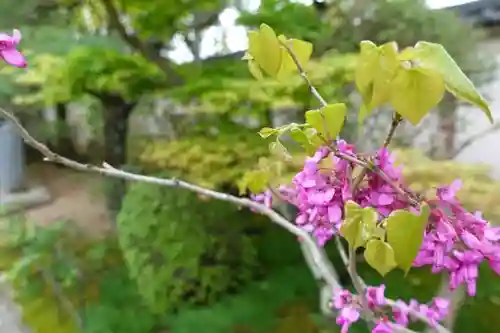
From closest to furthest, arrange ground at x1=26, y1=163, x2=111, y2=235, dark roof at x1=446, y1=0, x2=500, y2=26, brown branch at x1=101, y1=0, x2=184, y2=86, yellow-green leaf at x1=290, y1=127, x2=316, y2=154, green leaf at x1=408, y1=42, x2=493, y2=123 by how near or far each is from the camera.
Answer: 1. green leaf at x1=408, y1=42, x2=493, y2=123
2. yellow-green leaf at x1=290, y1=127, x2=316, y2=154
3. brown branch at x1=101, y1=0, x2=184, y2=86
4. dark roof at x1=446, y1=0, x2=500, y2=26
5. ground at x1=26, y1=163, x2=111, y2=235

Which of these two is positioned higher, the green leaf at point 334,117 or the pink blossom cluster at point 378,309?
the green leaf at point 334,117

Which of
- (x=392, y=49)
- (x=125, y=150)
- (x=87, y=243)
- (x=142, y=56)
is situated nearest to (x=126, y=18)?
(x=142, y=56)

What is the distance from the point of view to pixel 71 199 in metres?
2.56

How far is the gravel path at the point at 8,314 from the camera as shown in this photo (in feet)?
5.92

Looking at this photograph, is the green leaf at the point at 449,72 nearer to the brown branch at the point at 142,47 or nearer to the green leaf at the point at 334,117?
the green leaf at the point at 334,117

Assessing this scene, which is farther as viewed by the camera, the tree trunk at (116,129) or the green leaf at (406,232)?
the tree trunk at (116,129)

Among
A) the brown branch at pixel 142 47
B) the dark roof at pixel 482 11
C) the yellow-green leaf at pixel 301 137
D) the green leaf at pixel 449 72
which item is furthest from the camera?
the dark roof at pixel 482 11

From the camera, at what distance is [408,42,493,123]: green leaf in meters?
0.24

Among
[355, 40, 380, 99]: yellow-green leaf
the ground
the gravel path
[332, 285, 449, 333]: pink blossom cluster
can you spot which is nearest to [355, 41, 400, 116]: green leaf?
[355, 40, 380, 99]: yellow-green leaf

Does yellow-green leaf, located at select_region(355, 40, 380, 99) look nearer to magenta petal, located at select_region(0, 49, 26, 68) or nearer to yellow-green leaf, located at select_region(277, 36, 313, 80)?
yellow-green leaf, located at select_region(277, 36, 313, 80)

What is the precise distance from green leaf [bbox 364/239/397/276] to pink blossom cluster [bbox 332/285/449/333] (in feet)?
0.44

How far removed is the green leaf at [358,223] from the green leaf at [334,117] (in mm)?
43

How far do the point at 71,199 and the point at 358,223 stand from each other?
2429 millimetres

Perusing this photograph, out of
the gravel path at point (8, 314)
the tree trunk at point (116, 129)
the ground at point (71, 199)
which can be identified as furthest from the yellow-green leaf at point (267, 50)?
the ground at point (71, 199)
